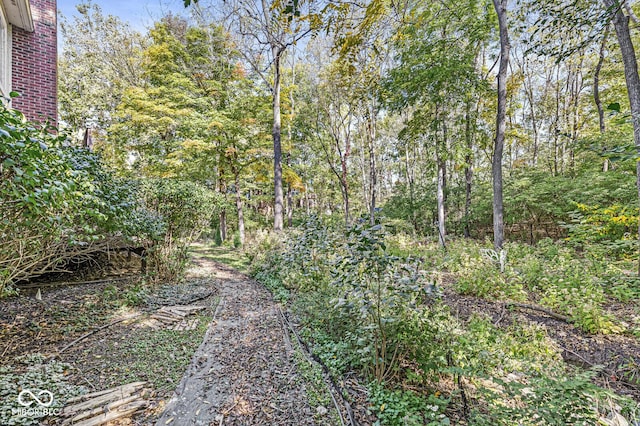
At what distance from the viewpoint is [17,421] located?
2.03m

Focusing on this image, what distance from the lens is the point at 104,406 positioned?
229 cm

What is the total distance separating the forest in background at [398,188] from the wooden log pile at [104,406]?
5.50ft

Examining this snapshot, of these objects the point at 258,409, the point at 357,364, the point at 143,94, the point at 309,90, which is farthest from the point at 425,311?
the point at 309,90

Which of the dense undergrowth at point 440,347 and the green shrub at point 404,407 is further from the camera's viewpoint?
the green shrub at point 404,407

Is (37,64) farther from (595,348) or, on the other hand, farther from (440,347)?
(595,348)

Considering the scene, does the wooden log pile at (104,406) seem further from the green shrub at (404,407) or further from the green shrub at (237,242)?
the green shrub at (237,242)

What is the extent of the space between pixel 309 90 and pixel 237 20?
262 inches

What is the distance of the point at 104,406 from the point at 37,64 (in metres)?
7.77

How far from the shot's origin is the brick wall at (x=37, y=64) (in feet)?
19.4

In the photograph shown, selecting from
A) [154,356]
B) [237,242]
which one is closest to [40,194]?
[154,356]

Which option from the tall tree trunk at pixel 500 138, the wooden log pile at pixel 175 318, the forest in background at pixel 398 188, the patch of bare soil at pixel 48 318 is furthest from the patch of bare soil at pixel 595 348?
the patch of bare soil at pixel 48 318

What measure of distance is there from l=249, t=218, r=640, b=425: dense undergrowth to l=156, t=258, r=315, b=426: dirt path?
1.60 ft

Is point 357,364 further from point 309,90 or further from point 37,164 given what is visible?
point 309,90

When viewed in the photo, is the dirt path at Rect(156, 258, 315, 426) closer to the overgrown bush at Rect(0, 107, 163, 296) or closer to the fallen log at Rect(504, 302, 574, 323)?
the overgrown bush at Rect(0, 107, 163, 296)
